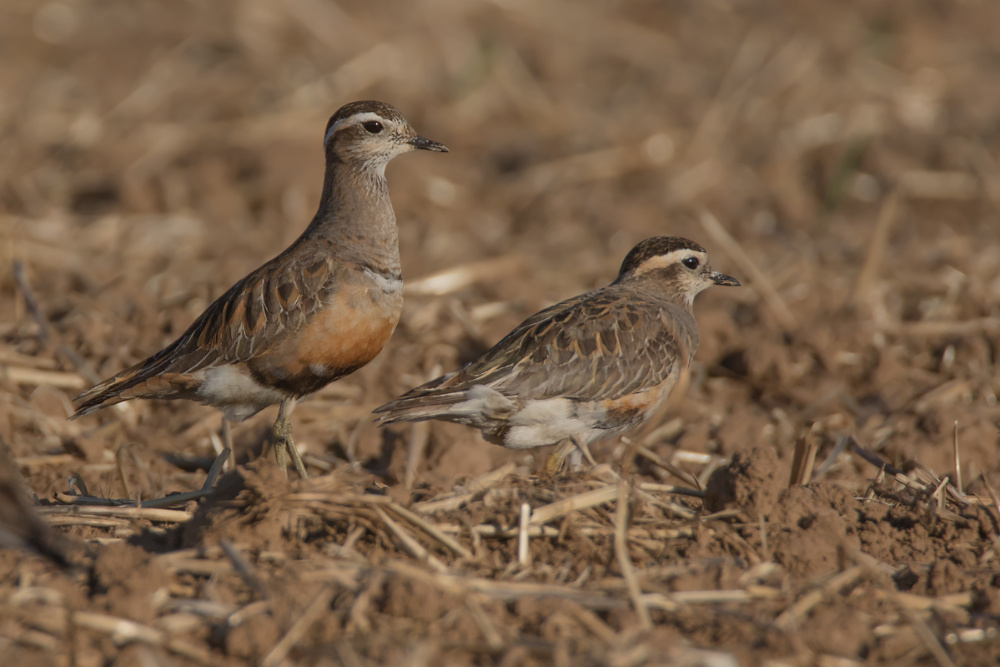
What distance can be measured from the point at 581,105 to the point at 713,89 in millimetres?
1923

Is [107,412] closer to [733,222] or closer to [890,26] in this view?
[733,222]

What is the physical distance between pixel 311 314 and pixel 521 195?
21.1 feet

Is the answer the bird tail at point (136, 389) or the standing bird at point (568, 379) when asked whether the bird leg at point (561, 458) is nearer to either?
the standing bird at point (568, 379)

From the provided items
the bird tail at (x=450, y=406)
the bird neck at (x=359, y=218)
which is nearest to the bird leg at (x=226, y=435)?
the bird tail at (x=450, y=406)

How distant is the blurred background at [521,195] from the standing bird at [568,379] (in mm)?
611

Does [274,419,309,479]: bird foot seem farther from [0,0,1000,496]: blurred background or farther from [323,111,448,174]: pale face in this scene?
[323,111,448,174]: pale face

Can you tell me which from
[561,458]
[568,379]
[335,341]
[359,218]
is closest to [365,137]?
[359,218]

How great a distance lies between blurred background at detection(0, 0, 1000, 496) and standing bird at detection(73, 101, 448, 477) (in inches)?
24.1

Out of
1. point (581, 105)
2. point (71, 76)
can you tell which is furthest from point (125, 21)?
point (581, 105)

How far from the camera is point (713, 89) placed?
595 inches

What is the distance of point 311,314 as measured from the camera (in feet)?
21.4

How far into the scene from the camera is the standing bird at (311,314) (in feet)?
21.6

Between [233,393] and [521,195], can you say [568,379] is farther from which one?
[521,195]

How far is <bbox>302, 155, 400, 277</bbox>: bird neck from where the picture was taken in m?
6.86
